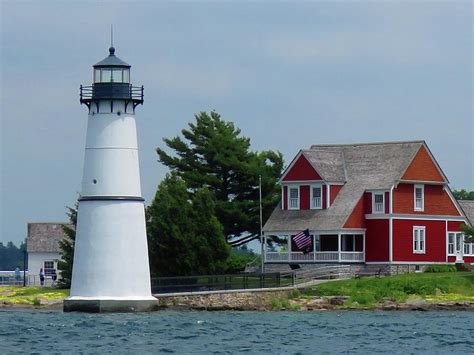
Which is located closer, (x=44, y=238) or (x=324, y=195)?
(x=324, y=195)

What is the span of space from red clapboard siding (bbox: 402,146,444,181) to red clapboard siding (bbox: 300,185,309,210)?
549cm

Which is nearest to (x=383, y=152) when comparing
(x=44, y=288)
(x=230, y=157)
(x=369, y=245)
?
(x=369, y=245)

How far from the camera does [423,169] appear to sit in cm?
7881

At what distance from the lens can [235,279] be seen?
230 feet

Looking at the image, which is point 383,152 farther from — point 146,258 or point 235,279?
point 146,258

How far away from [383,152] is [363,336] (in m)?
28.4

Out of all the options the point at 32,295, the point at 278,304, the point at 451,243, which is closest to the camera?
the point at 278,304

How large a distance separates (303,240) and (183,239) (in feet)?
26.6

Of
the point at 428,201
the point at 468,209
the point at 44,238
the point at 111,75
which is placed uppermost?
the point at 111,75

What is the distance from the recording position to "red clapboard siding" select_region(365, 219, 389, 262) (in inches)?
3046

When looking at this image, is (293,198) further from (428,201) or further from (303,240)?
(428,201)

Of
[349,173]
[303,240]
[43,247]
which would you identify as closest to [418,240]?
[349,173]

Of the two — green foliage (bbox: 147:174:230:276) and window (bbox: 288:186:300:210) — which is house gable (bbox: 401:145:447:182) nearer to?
window (bbox: 288:186:300:210)

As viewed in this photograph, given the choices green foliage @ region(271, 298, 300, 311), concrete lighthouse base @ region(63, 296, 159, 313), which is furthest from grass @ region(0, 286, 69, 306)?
green foliage @ region(271, 298, 300, 311)
